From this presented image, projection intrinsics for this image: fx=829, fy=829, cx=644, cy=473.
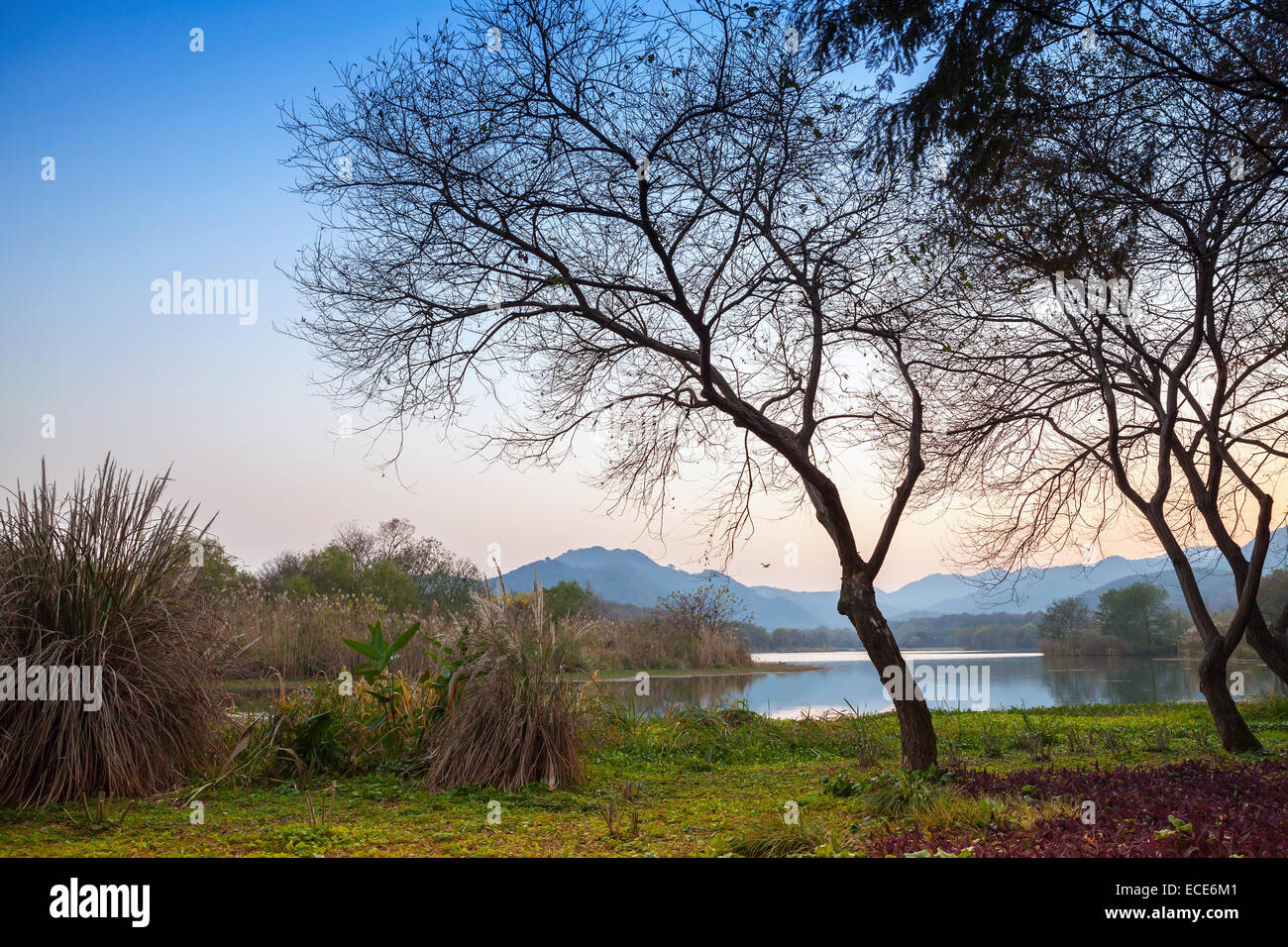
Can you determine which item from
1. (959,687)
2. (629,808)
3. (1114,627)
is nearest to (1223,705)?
(629,808)

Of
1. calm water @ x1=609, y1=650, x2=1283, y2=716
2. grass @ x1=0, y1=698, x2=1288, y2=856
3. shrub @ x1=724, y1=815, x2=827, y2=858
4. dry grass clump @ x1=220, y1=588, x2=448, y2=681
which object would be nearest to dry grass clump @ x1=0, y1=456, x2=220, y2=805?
grass @ x1=0, y1=698, x2=1288, y2=856

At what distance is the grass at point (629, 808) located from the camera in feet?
13.4

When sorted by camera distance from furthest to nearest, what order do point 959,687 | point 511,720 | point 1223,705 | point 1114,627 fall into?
point 1114,627
point 959,687
point 1223,705
point 511,720

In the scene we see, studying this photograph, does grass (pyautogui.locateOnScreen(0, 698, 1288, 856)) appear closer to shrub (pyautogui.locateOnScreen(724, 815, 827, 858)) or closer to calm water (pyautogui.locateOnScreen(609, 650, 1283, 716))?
shrub (pyautogui.locateOnScreen(724, 815, 827, 858))

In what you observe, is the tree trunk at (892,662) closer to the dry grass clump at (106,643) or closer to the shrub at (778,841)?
the shrub at (778,841)

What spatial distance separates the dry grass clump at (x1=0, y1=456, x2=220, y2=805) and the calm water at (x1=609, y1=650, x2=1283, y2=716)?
210 inches

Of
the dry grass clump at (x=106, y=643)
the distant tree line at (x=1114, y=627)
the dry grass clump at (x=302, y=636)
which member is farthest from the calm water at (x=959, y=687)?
the dry grass clump at (x=106, y=643)

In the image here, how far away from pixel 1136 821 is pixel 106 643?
5.84 metres

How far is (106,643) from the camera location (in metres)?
5.12

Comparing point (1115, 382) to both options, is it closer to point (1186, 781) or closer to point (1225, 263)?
point (1225, 263)

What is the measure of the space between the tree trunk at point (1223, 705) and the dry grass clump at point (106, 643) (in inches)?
342

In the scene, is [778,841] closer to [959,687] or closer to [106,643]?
[106,643]

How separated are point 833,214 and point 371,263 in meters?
3.93
